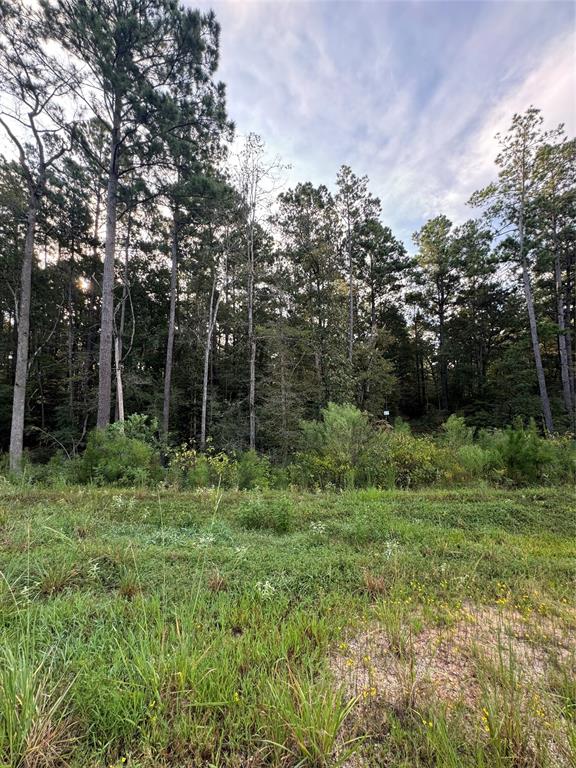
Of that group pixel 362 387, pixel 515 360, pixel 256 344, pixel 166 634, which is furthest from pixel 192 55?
pixel 515 360

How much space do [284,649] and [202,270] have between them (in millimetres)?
15309

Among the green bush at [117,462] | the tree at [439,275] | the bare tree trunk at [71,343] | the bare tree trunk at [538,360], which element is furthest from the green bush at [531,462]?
the tree at [439,275]

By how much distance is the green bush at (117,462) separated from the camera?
527 centimetres

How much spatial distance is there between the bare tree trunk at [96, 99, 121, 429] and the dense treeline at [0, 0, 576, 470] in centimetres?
5

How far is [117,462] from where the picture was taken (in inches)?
213

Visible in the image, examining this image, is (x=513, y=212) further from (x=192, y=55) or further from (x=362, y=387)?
(x=192, y=55)

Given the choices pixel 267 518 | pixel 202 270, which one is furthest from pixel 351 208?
pixel 267 518

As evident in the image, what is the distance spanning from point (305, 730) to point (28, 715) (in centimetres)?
97

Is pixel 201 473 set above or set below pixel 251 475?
above

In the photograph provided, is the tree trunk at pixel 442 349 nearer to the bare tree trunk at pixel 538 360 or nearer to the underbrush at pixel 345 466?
the bare tree trunk at pixel 538 360

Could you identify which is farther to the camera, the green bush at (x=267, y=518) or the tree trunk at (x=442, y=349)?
the tree trunk at (x=442, y=349)

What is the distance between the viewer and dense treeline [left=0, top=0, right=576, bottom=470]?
7887 mm

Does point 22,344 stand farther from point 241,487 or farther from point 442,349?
point 442,349

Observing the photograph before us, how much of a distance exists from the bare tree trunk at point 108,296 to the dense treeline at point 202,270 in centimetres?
5
